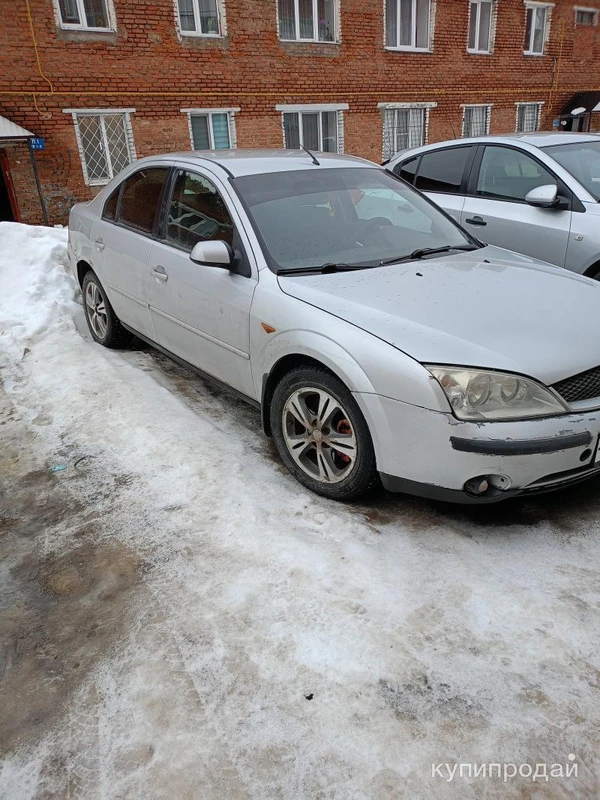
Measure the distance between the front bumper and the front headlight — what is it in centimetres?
4

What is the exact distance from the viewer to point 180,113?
1303 cm

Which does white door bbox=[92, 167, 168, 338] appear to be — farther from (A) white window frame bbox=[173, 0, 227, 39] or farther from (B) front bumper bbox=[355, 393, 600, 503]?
(A) white window frame bbox=[173, 0, 227, 39]

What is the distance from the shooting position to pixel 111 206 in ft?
15.9

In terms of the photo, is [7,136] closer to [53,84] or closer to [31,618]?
[53,84]

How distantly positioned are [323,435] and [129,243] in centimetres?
235

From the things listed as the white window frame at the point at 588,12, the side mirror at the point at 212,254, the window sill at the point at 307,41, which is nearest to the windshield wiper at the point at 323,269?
the side mirror at the point at 212,254

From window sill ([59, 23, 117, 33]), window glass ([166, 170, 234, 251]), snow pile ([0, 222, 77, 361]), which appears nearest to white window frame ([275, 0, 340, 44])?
window sill ([59, 23, 117, 33])

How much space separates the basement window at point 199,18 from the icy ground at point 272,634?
1211 centimetres

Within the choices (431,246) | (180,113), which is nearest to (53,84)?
(180,113)

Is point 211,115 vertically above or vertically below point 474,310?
above

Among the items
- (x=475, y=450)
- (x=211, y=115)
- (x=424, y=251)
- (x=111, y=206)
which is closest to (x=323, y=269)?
(x=424, y=251)

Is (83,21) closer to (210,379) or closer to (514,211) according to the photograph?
(514,211)

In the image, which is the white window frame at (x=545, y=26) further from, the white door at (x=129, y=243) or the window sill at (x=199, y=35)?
the white door at (x=129, y=243)

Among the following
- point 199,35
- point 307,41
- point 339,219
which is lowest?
point 339,219
